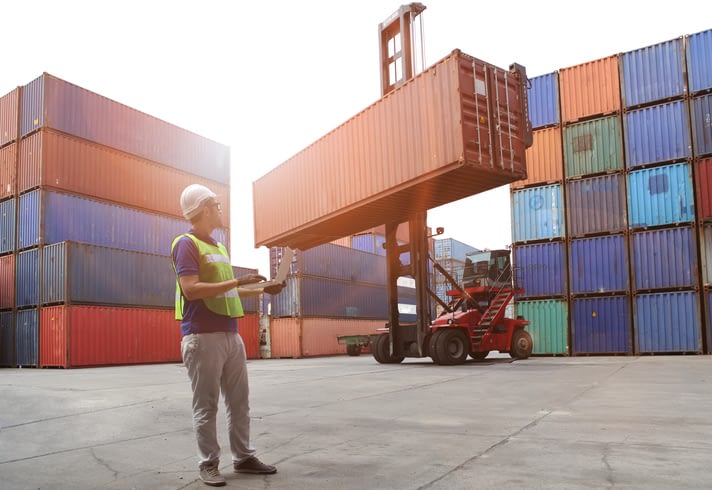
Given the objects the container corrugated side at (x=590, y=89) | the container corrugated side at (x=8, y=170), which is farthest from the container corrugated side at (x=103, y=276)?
the container corrugated side at (x=590, y=89)

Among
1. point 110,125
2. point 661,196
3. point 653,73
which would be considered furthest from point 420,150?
point 110,125

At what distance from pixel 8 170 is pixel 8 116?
2296 mm

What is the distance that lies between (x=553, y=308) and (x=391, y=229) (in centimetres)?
727

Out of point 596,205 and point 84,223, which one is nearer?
point 596,205

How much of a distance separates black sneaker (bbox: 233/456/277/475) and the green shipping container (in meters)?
18.2

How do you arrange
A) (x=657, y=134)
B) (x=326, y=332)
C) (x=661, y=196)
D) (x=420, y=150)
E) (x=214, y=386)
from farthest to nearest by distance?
(x=326, y=332) < (x=657, y=134) < (x=661, y=196) < (x=420, y=150) < (x=214, y=386)

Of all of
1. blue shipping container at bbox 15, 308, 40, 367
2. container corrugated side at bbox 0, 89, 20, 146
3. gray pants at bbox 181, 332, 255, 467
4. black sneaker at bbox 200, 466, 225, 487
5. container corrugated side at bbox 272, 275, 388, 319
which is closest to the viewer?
Answer: black sneaker at bbox 200, 466, 225, 487

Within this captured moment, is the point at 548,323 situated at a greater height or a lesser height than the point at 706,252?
lesser

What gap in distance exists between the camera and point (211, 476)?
3510 mm

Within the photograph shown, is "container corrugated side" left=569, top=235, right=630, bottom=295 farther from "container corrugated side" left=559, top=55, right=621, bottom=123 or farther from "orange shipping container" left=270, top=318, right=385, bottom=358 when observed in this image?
"orange shipping container" left=270, top=318, right=385, bottom=358

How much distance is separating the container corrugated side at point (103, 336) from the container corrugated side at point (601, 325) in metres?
15.6

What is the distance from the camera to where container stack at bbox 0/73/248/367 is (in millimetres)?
21359

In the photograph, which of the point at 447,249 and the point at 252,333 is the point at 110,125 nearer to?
the point at 252,333

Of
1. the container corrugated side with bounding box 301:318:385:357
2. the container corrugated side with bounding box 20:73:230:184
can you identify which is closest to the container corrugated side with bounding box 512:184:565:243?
the container corrugated side with bounding box 301:318:385:357
